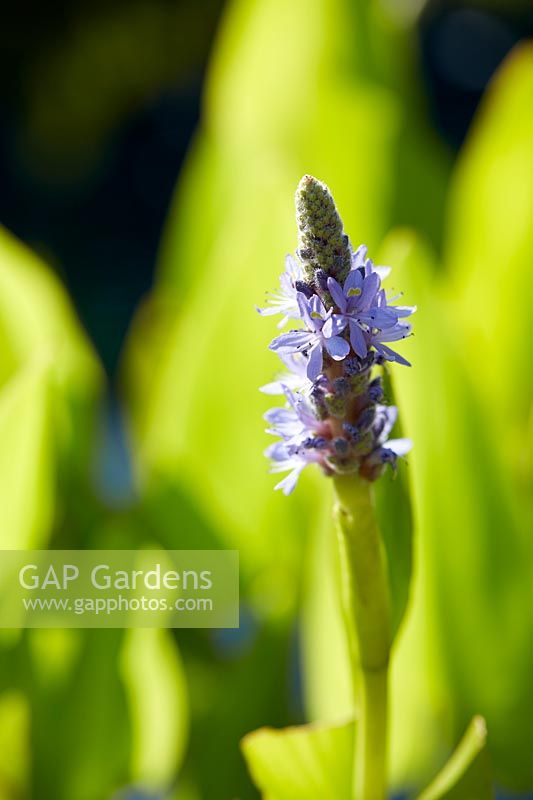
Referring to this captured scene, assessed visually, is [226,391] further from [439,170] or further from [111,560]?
[439,170]

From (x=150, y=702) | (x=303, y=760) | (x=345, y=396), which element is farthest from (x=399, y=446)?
(x=150, y=702)

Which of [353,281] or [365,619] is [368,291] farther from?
[365,619]

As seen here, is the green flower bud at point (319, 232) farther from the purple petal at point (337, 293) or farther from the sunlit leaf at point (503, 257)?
the sunlit leaf at point (503, 257)

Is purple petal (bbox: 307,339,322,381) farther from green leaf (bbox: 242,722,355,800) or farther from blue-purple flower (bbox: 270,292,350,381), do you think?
green leaf (bbox: 242,722,355,800)

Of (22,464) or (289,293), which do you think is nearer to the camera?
(289,293)

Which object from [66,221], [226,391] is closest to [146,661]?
[226,391]

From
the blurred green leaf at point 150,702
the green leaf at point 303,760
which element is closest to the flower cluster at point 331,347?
the green leaf at point 303,760
